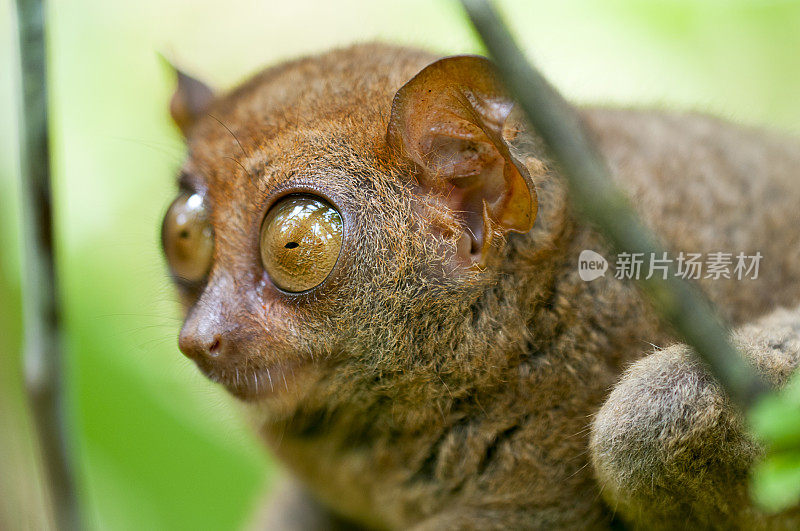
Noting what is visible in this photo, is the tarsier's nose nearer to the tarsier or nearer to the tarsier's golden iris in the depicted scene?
the tarsier

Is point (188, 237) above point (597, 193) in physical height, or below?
above

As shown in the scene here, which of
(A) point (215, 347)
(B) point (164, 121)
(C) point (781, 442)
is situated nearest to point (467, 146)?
(A) point (215, 347)

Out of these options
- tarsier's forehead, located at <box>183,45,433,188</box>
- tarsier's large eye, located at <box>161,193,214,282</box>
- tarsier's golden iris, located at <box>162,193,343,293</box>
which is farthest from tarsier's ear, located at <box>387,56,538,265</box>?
tarsier's large eye, located at <box>161,193,214,282</box>

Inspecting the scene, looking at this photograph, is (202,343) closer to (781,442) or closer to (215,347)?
(215,347)

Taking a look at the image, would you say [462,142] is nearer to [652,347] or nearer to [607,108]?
[652,347]

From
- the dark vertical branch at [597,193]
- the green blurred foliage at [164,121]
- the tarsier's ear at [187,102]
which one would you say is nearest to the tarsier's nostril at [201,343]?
the green blurred foliage at [164,121]

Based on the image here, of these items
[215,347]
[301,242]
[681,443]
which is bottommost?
[681,443]
